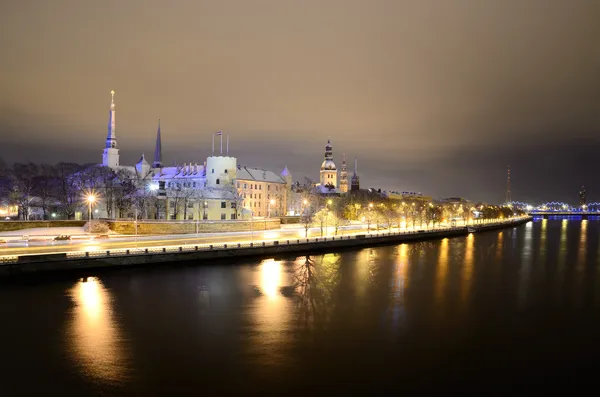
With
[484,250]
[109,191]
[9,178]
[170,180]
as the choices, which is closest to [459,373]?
[484,250]

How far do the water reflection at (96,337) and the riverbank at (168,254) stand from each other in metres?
4.90

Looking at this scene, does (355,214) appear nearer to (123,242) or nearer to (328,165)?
(123,242)

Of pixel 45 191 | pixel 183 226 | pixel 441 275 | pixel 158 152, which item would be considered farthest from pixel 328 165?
pixel 441 275

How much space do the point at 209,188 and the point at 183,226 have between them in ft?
39.3

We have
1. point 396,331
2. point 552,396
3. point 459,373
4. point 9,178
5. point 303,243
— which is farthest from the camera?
point 9,178

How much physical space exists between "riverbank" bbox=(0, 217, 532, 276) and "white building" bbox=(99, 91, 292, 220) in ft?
50.4

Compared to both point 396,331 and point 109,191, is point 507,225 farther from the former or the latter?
point 396,331

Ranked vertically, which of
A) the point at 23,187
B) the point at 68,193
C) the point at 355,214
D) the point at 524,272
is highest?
the point at 23,187

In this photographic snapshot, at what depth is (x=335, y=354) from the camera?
18.7 metres

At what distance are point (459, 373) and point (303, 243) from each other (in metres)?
31.5

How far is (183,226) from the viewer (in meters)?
51.2

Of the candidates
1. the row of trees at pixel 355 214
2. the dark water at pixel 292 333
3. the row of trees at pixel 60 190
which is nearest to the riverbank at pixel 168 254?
the dark water at pixel 292 333

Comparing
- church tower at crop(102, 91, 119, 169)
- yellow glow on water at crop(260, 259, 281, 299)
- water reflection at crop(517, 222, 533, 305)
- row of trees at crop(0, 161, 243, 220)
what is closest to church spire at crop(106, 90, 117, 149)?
church tower at crop(102, 91, 119, 169)

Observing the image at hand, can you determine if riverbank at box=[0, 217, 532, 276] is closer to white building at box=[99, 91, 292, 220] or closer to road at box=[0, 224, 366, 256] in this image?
road at box=[0, 224, 366, 256]
